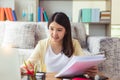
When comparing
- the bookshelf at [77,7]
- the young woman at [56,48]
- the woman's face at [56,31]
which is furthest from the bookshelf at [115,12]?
the woman's face at [56,31]

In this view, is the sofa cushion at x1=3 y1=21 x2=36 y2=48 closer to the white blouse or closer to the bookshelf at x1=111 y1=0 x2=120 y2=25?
the white blouse

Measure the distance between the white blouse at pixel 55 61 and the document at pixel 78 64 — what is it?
34cm

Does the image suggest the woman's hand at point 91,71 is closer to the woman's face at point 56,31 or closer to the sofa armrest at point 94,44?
the woman's face at point 56,31

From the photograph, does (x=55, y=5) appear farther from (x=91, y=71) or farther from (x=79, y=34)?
(x=91, y=71)

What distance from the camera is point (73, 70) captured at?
3.84ft

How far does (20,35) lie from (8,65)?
2.38 meters

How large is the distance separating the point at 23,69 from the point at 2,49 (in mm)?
529

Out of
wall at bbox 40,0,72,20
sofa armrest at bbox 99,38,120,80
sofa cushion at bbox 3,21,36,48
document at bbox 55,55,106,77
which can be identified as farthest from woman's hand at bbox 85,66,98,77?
wall at bbox 40,0,72,20

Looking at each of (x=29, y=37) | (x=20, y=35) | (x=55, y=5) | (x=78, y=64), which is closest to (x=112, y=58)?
(x=29, y=37)

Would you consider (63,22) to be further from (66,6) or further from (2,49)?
(66,6)

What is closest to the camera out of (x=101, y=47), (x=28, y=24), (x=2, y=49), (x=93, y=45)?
(x=2, y=49)

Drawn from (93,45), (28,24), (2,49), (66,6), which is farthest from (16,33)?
(2,49)

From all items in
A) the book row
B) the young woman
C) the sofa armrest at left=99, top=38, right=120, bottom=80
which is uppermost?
the book row

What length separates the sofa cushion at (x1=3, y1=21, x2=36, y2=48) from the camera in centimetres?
298
